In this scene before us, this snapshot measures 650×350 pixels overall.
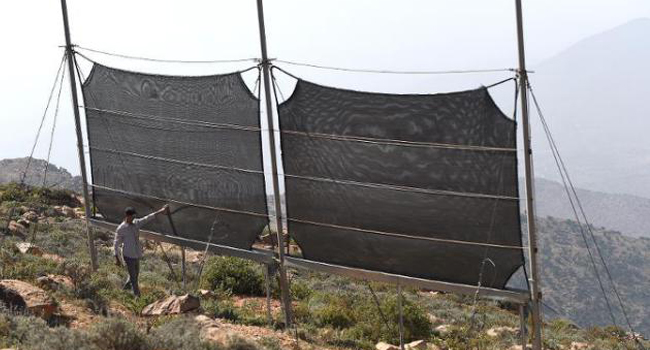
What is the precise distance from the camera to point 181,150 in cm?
1090

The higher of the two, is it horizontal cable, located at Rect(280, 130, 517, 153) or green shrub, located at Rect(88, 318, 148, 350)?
horizontal cable, located at Rect(280, 130, 517, 153)

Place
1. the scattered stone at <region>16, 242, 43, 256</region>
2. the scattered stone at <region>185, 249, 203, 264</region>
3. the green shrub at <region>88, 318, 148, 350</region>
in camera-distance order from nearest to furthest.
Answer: the green shrub at <region>88, 318, 148, 350</region> < the scattered stone at <region>16, 242, 43, 256</region> < the scattered stone at <region>185, 249, 203, 264</region>

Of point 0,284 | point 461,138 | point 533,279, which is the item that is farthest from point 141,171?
point 533,279

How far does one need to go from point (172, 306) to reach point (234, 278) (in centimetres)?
405

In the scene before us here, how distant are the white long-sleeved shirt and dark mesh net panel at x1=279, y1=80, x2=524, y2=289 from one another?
261 cm

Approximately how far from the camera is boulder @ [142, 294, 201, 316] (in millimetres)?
9602

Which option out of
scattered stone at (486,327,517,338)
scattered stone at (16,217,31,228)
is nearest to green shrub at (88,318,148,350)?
scattered stone at (486,327,517,338)

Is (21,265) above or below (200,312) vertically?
above

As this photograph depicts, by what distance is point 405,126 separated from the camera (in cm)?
882

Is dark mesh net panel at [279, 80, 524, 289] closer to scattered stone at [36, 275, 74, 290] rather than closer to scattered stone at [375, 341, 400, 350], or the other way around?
scattered stone at [375, 341, 400, 350]

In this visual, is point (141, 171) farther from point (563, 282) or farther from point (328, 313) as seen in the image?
point (563, 282)

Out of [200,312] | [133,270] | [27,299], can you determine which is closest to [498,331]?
[200,312]

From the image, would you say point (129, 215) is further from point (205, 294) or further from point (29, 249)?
point (29, 249)

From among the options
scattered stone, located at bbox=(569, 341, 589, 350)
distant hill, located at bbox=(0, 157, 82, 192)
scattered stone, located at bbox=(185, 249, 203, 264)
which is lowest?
distant hill, located at bbox=(0, 157, 82, 192)
